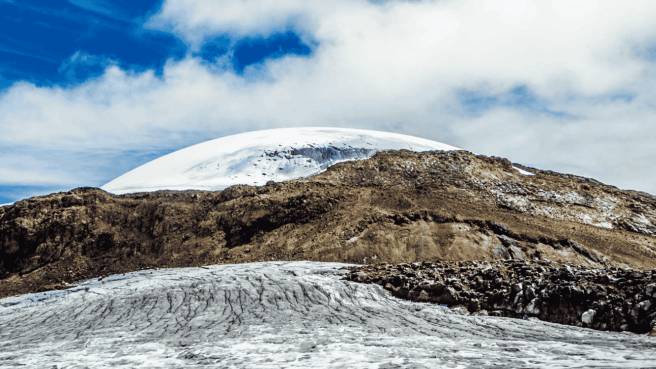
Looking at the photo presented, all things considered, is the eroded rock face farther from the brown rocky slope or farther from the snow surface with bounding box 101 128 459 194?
the snow surface with bounding box 101 128 459 194

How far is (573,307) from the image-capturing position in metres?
9.34

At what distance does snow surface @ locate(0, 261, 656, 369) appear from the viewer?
6.05m

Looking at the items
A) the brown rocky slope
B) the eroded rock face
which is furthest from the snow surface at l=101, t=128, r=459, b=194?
the eroded rock face

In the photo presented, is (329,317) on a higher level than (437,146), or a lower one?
lower

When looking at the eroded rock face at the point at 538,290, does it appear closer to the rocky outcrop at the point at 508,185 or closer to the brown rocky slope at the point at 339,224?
the brown rocky slope at the point at 339,224

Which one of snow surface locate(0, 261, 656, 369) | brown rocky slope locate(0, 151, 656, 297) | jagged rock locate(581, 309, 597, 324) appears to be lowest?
snow surface locate(0, 261, 656, 369)

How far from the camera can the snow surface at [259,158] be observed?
31.1 m

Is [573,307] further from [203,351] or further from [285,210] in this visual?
[285,210]

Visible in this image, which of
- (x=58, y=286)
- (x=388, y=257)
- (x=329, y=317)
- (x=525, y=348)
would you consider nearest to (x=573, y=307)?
(x=525, y=348)

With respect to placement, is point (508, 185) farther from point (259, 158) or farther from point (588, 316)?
point (588, 316)

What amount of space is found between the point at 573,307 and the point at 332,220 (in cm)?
1494

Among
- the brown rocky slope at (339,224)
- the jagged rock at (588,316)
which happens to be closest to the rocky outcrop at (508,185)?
the brown rocky slope at (339,224)

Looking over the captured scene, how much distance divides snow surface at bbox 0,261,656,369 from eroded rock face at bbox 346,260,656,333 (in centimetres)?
60

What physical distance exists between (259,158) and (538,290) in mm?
26664
